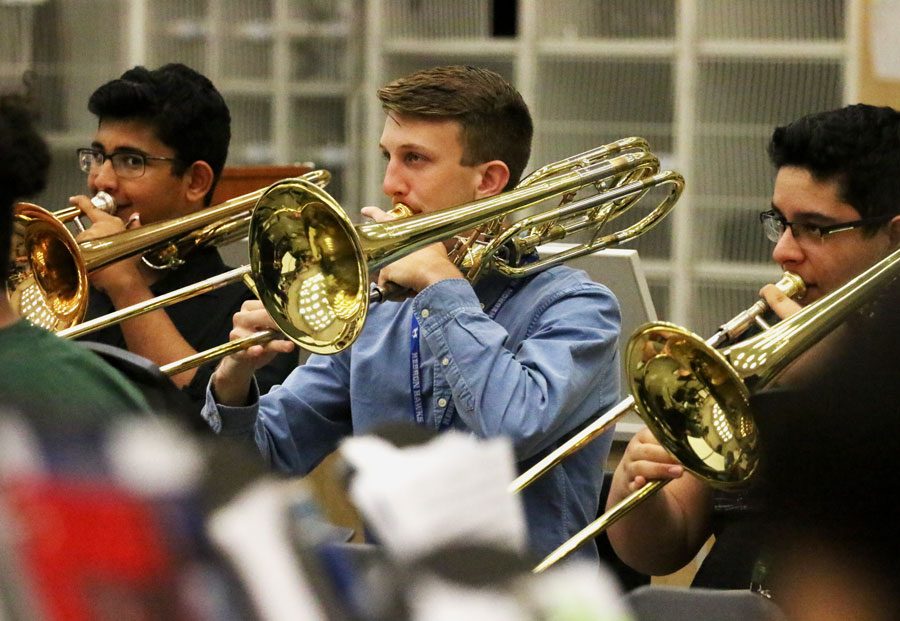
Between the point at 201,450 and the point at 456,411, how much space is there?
1.42 meters

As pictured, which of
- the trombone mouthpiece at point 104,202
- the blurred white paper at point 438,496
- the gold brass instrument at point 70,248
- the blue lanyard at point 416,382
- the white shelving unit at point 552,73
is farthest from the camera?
the white shelving unit at point 552,73

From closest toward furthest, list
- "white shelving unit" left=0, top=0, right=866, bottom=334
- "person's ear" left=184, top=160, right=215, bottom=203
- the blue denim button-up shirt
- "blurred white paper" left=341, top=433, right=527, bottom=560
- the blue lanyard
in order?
1. "blurred white paper" left=341, top=433, right=527, bottom=560
2. the blue denim button-up shirt
3. the blue lanyard
4. "person's ear" left=184, top=160, right=215, bottom=203
5. "white shelving unit" left=0, top=0, right=866, bottom=334

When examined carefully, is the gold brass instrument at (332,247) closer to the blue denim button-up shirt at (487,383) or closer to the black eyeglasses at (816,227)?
the blue denim button-up shirt at (487,383)

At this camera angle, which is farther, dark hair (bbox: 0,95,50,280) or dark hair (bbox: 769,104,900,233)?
dark hair (bbox: 769,104,900,233)

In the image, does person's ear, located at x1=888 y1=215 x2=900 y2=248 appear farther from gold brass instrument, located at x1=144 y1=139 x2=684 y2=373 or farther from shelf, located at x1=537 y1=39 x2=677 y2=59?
shelf, located at x1=537 y1=39 x2=677 y2=59

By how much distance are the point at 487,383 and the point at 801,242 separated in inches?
20.8

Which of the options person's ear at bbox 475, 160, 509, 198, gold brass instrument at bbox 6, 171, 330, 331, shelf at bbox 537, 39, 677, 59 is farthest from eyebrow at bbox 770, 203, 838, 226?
shelf at bbox 537, 39, 677, 59

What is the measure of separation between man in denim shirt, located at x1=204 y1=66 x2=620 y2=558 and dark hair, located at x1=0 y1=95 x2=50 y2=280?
88 centimetres

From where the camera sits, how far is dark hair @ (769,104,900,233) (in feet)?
6.75

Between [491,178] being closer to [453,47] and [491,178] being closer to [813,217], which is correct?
[813,217]

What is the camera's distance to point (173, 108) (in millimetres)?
2795

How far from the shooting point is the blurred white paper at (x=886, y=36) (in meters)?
4.36

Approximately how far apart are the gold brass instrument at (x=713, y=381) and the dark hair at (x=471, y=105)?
505 mm

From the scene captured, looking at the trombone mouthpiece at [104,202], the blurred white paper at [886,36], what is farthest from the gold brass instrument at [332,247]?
the blurred white paper at [886,36]
